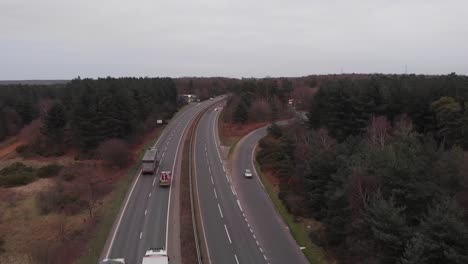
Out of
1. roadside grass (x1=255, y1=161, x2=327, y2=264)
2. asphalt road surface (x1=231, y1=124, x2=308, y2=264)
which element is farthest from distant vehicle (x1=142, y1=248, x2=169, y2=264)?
roadside grass (x1=255, y1=161, x2=327, y2=264)

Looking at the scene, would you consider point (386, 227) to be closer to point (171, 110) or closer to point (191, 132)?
point (191, 132)

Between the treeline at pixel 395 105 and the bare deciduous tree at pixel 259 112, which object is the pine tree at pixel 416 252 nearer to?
the treeline at pixel 395 105

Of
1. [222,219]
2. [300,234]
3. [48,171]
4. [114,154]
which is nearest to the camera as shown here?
[300,234]

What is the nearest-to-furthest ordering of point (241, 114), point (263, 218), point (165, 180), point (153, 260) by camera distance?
point (153, 260)
point (263, 218)
point (165, 180)
point (241, 114)

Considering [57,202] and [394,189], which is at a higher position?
[394,189]

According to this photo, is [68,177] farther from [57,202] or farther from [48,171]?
[57,202]

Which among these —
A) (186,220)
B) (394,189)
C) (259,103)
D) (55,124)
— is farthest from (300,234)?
(259,103)

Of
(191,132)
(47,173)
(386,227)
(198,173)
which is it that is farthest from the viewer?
(191,132)

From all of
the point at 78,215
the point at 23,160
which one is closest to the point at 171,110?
the point at 23,160
